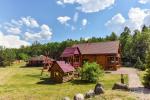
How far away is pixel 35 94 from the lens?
29922 mm

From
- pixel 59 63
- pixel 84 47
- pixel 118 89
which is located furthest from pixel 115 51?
pixel 118 89

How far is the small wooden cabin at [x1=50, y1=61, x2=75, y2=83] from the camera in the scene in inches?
1592

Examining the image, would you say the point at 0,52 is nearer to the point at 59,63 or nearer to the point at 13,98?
the point at 59,63

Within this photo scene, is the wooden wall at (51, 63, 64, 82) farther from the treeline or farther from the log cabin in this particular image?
the log cabin

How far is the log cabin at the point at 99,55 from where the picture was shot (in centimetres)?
5650

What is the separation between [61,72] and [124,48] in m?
39.5

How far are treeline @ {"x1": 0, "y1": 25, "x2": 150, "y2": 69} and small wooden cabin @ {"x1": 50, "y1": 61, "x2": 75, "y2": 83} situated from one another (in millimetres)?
13695

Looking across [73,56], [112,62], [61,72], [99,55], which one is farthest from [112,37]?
[61,72]

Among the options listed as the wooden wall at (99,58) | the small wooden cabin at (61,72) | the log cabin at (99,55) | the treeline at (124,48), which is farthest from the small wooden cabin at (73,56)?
the small wooden cabin at (61,72)

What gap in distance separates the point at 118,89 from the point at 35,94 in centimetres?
1083

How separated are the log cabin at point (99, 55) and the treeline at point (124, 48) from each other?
18.9 ft

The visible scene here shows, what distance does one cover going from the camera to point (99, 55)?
192ft

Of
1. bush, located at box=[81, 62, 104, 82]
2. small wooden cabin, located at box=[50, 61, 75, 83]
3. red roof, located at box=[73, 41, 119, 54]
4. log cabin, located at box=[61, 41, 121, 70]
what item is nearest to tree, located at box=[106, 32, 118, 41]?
red roof, located at box=[73, 41, 119, 54]

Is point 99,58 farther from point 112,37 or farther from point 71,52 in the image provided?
point 112,37
